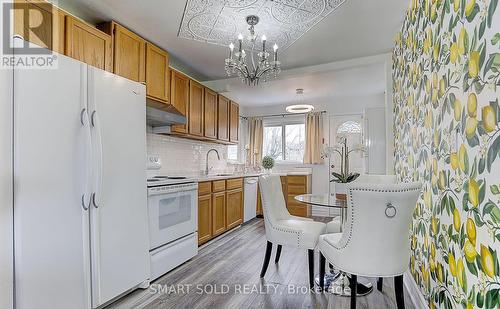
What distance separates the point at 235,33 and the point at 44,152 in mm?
2081

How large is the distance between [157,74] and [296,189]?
3.66 metres

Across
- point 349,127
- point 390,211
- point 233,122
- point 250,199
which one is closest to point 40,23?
point 390,211

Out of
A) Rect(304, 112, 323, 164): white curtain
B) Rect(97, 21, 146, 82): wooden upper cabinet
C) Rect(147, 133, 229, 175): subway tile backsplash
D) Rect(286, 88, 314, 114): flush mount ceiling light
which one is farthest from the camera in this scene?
Rect(304, 112, 323, 164): white curtain

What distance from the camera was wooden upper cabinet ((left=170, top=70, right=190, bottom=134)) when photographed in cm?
344

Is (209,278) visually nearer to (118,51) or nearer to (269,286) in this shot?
(269,286)

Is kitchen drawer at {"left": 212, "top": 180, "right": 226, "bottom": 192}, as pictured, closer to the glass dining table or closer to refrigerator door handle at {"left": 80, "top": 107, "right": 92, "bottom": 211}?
the glass dining table

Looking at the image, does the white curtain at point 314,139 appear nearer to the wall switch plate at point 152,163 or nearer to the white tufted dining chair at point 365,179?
the white tufted dining chair at point 365,179

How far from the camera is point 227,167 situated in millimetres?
5727

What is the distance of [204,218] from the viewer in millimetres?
3572

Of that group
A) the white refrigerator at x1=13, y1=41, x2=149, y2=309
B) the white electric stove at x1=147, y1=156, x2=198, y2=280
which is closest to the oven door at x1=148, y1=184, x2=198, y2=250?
the white electric stove at x1=147, y1=156, x2=198, y2=280

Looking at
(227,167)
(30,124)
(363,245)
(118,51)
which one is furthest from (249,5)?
(227,167)

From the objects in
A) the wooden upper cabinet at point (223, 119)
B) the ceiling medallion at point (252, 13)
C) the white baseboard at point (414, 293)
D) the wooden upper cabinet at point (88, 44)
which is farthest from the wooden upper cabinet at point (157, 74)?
the white baseboard at point (414, 293)

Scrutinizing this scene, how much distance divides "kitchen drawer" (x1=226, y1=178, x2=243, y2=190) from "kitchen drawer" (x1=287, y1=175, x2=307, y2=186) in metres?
1.43

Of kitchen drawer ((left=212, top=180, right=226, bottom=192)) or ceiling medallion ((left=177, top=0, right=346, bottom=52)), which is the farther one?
kitchen drawer ((left=212, top=180, right=226, bottom=192))
